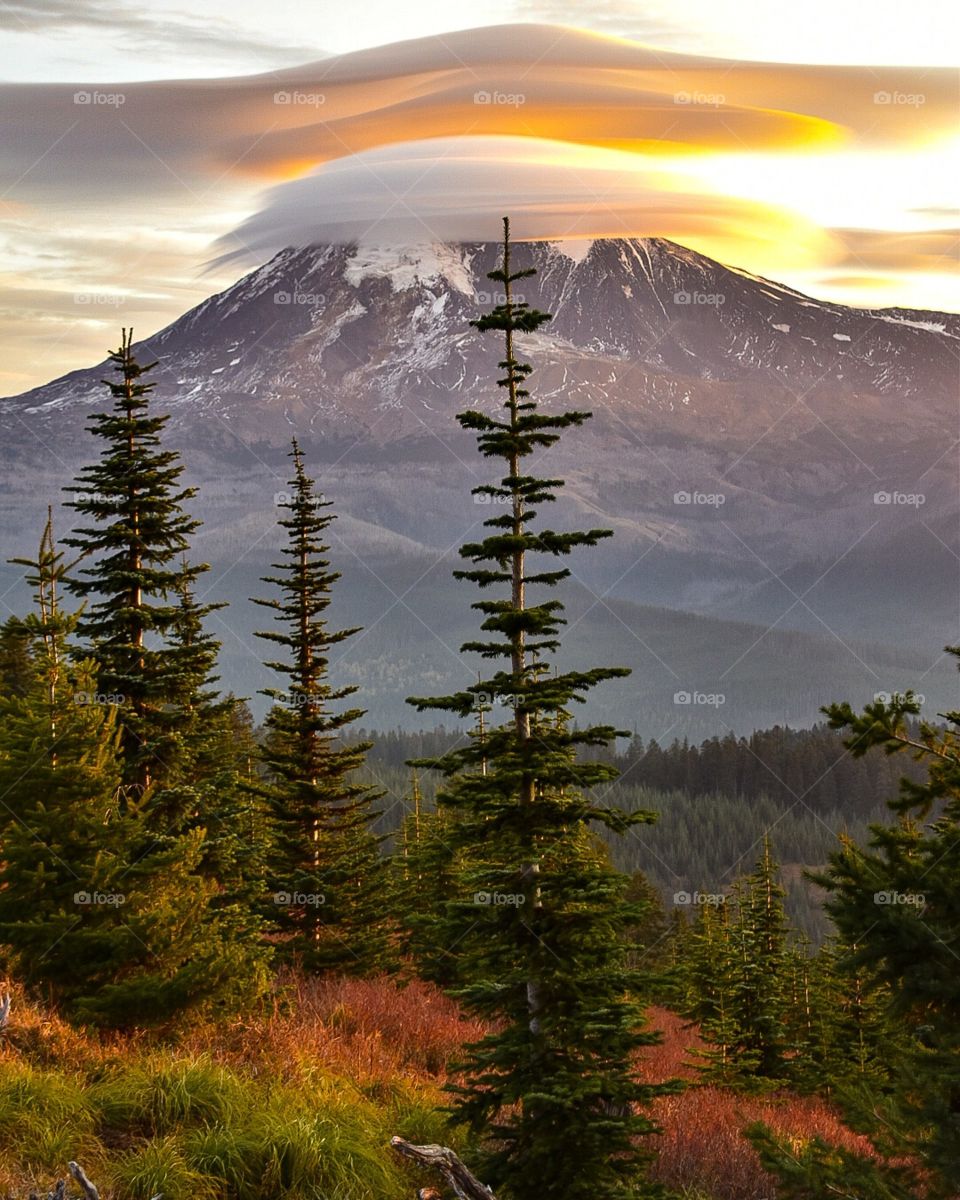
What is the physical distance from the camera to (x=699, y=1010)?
3397cm

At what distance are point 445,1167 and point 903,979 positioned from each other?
305 cm

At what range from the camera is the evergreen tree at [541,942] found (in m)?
11.1

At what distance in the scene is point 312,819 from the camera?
2848 centimetres

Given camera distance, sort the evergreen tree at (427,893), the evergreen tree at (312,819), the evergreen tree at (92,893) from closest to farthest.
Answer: the evergreen tree at (92,893), the evergreen tree at (427,893), the evergreen tree at (312,819)

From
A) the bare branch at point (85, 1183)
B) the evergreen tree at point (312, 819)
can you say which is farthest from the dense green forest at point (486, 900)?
the bare branch at point (85, 1183)

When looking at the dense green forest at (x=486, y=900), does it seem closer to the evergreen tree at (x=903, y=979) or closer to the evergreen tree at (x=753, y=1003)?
the evergreen tree at (x=903, y=979)

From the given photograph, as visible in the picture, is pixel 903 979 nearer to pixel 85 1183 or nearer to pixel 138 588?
pixel 85 1183

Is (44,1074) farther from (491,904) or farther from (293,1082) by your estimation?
(491,904)

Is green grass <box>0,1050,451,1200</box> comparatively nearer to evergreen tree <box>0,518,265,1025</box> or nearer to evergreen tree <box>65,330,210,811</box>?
evergreen tree <box>0,518,265,1025</box>

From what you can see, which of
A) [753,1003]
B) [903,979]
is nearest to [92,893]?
[903,979]

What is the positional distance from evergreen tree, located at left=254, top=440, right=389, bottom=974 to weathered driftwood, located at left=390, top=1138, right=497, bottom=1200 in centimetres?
1989

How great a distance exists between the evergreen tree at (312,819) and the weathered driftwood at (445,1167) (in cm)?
1989

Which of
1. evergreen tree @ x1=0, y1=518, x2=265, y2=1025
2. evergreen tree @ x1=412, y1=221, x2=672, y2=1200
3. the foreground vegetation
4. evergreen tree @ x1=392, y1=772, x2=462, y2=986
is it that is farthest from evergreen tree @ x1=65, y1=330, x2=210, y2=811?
evergreen tree @ x1=412, y1=221, x2=672, y2=1200

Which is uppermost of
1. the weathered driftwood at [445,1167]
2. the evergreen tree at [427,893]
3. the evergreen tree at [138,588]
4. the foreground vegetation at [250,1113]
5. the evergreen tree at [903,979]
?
the evergreen tree at [138,588]
